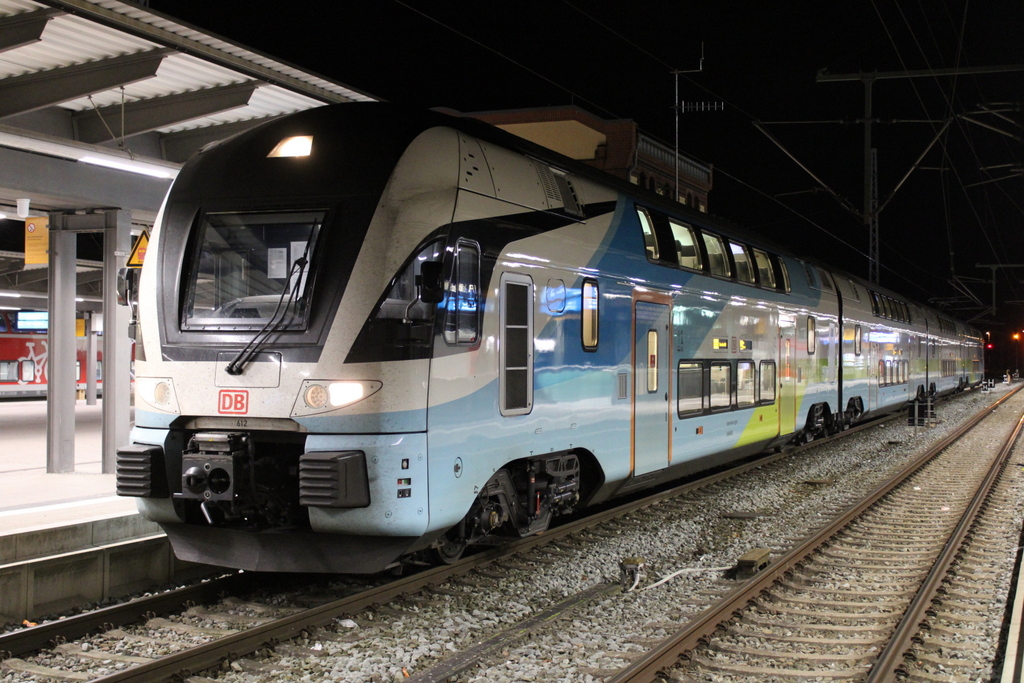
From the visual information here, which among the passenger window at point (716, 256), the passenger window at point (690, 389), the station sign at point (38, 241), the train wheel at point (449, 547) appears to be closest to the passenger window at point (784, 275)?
the passenger window at point (716, 256)

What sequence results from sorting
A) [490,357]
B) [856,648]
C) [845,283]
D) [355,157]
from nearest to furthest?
1. [856,648]
2. [355,157]
3. [490,357]
4. [845,283]

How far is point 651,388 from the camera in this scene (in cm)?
957

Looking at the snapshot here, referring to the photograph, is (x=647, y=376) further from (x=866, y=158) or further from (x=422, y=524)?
(x=866, y=158)

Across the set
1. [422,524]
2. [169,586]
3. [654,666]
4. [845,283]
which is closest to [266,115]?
[169,586]

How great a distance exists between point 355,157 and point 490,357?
71.0 inches

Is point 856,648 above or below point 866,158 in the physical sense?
below

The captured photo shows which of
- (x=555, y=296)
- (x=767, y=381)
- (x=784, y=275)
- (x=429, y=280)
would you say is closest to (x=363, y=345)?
(x=429, y=280)

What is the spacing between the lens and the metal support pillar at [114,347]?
1124cm

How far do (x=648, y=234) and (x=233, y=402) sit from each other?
5233 mm

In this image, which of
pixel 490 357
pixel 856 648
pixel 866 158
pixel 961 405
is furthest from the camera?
pixel 961 405

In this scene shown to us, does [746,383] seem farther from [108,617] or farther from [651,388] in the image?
[108,617]

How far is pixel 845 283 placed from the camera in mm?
19000

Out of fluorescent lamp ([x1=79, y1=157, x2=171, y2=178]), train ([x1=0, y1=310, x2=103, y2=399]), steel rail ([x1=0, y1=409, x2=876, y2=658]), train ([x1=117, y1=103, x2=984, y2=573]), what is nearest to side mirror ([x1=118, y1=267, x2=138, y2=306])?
train ([x1=117, y1=103, x2=984, y2=573])

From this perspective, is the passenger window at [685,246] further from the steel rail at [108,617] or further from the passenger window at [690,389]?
the steel rail at [108,617]
